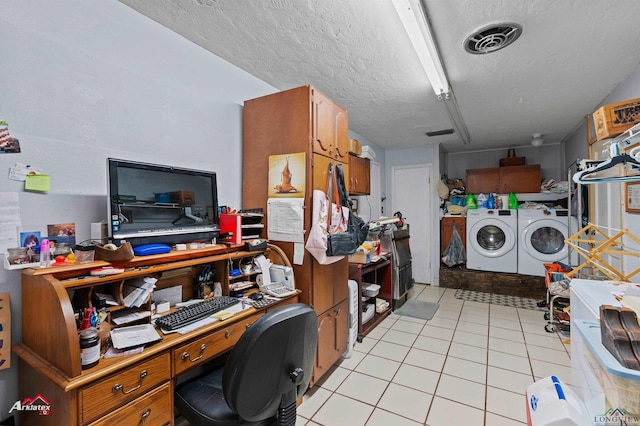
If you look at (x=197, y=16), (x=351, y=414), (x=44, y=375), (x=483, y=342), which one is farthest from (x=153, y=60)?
(x=483, y=342)

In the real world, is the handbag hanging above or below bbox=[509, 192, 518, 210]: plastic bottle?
below

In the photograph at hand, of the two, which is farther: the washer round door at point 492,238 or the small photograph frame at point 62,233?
the washer round door at point 492,238

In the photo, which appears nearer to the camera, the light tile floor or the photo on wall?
the light tile floor

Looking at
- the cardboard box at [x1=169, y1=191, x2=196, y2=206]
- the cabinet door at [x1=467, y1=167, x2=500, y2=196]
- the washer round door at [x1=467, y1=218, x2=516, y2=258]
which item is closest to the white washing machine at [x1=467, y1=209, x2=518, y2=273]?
the washer round door at [x1=467, y1=218, x2=516, y2=258]

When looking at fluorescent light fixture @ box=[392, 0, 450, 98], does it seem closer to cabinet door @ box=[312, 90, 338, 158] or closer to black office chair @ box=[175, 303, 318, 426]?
cabinet door @ box=[312, 90, 338, 158]

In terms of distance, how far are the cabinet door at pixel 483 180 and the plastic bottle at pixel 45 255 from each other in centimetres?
570

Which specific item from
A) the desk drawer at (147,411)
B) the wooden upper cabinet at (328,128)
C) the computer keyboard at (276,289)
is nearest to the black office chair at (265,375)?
the desk drawer at (147,411)

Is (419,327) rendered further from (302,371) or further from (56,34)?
(56,34)

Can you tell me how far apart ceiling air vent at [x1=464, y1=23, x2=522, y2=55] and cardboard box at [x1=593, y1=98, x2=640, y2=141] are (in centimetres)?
73

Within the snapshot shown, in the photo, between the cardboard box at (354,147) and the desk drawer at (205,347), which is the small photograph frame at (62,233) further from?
the cardboard box at (354,147)

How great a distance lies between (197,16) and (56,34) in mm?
727

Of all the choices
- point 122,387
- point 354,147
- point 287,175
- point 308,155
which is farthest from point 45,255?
point 354,147

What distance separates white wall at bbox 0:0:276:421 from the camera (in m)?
1.25

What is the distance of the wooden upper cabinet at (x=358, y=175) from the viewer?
3.50m
